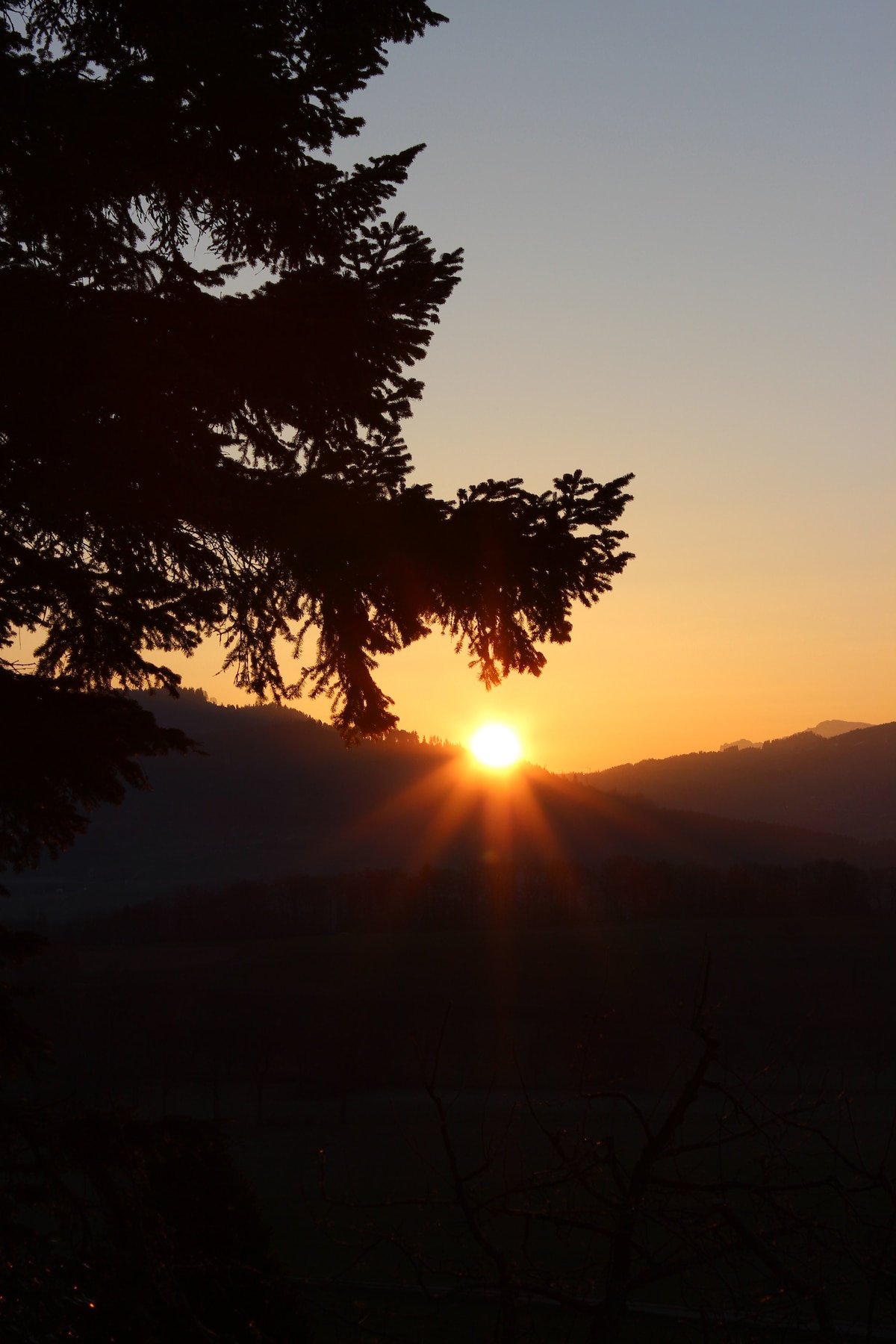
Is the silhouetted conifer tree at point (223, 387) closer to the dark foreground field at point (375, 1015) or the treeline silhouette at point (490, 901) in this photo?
the dark foreground field at point (375, 1015)

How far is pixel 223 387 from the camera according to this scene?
237 inches

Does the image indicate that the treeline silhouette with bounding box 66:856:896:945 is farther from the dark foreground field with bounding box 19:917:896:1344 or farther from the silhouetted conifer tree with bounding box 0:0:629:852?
the silhouetted conifer tree with bounding box 0:0:629:852

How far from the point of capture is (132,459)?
5.31 m

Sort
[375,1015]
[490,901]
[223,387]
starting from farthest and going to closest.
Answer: [490,901], [375,1015], [223,387]

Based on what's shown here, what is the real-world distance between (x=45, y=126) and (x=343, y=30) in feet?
5.43

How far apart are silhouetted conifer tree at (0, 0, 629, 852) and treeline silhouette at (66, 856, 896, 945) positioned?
100441mm

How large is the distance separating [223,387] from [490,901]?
117003mm

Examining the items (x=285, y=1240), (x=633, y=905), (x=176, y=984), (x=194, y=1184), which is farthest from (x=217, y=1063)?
(x=194, y=1184)

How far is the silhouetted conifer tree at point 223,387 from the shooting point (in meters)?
5.20

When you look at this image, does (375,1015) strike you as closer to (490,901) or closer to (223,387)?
(490,901)

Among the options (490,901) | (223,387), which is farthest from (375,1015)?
(223,387)

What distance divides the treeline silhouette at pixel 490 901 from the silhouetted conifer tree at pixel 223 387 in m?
100

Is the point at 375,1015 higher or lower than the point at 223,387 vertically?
lower

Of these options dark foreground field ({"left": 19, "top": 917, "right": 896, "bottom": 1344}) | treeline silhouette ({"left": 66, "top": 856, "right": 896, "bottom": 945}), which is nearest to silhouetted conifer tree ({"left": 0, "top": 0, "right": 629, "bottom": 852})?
dark foreground field ({"left": 19, "top": 917, "right": 896, "bottom": 1344})
